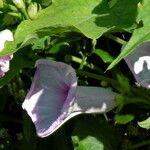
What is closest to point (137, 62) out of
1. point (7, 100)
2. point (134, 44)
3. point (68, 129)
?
point (134, 44)

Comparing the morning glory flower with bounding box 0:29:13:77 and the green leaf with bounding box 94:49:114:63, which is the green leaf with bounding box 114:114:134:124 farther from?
the morning glory flower with bounding box 0:29:13:77

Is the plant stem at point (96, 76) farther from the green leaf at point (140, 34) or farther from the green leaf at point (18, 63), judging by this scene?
the green leaf at point (140, 34)

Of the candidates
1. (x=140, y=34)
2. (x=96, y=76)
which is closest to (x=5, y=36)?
(x=96, y=76)

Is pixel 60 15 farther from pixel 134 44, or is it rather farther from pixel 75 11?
pixel 134 44

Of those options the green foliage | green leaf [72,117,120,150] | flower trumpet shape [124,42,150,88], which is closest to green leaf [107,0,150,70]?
the green foliage

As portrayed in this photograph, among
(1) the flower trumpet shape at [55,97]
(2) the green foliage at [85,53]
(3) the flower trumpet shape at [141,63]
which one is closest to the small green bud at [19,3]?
(2) the green foliage at [85,53]
